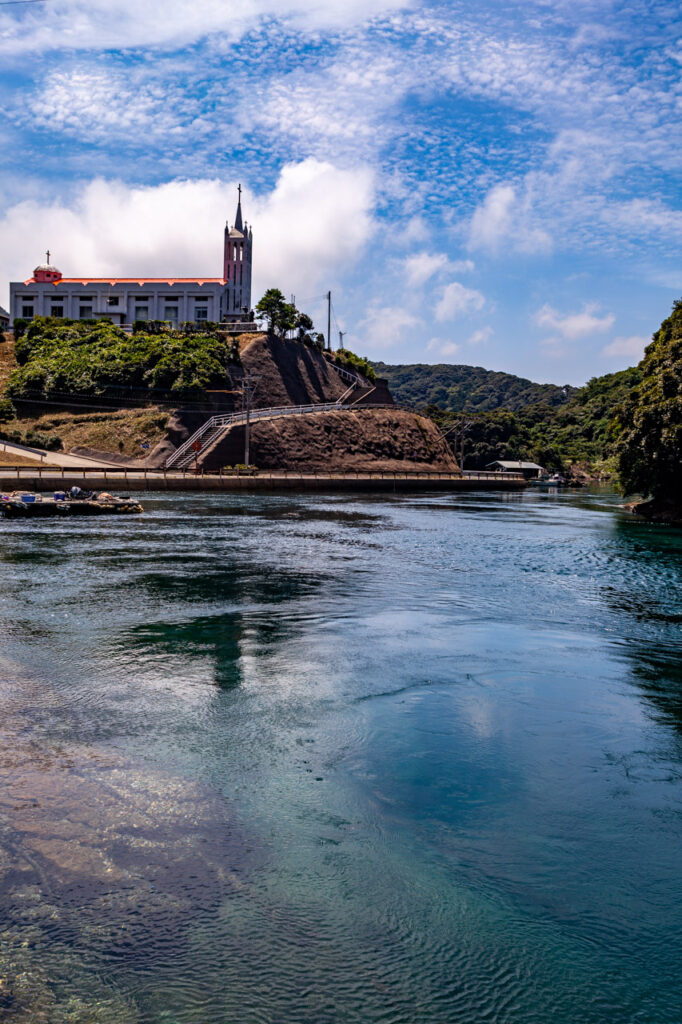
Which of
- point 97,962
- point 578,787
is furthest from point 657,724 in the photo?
point 97,962

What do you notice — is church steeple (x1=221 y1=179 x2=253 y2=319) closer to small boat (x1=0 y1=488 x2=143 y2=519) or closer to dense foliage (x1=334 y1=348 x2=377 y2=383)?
dense foliage (x1=334 y1=348 x2=377 y2=383)

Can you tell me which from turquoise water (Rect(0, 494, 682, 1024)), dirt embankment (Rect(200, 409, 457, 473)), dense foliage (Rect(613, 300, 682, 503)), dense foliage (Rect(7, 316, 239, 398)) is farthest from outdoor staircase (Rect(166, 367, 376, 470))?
turquoise water (Rect(0, 494, 682, 1024))

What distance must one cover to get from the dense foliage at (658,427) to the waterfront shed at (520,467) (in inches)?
3525

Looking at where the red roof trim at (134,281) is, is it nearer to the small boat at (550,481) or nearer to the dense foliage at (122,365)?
the dense foliage at (122,365)

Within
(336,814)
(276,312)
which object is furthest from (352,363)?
(336,814)

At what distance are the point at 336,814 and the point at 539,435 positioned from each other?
589 feet

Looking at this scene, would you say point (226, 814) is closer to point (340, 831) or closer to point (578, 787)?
point (340, 831)

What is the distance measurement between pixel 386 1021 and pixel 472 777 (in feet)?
15.8

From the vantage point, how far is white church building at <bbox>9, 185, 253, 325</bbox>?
5069 inches

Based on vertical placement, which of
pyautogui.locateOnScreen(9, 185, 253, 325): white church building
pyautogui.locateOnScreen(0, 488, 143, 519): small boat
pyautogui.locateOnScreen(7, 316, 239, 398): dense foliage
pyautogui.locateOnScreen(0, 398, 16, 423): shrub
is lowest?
pyautogui.locateOnScreen(0, 488, 143, 519): small boat

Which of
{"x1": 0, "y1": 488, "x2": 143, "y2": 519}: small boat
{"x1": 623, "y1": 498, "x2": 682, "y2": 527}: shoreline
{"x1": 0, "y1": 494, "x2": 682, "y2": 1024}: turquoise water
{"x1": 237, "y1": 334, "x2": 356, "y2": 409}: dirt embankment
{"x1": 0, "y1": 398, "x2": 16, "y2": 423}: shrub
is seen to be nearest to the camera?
{"x1": 0, "y1": 494, "x2": 682, "y2": 1024}: turquoise water

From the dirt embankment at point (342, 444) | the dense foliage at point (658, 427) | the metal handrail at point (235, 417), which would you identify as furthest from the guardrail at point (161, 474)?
the dense foliage at point (658, 427)

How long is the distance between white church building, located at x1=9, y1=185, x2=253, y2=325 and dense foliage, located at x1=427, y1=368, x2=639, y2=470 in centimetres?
4913

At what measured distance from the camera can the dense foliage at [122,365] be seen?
9644 cm
